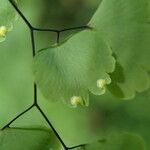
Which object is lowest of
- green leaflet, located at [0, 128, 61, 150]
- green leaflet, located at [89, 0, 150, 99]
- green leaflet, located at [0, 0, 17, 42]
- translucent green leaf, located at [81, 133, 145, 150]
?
translucent green leaf, located at [81, 133, 145, 150]

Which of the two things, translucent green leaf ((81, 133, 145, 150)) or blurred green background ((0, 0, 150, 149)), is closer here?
translucent green leaf ((81, 133, 145, 150))

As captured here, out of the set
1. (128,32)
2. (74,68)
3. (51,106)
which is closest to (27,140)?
(74,68)

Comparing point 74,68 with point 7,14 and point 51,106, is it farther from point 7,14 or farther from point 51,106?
point 51,106

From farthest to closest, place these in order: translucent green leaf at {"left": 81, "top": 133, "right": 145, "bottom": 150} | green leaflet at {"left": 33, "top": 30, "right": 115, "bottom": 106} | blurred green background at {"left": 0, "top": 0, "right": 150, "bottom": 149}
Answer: blurred green background at {"left": 0, "top": 0, "right": 150, "bottom": 149} < translucent green leaf at {"left": 81, "top": 133, "right": 145, "bottom": 150} < green leaflet at {"left": 33, "top": 30, "right": 115, "bottom": 106}

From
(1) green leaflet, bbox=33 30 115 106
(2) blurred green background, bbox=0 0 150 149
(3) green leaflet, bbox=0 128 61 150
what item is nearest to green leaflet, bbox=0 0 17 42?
(1) green leaflet, bbox=33 30 115 106

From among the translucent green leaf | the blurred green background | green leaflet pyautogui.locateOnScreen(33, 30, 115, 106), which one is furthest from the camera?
the blurred green background

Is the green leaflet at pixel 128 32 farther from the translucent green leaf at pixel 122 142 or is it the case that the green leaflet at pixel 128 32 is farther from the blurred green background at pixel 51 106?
the blurred green background at pixel 51 106

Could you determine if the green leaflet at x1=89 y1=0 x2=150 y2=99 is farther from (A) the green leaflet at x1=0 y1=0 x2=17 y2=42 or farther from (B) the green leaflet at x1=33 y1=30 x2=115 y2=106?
(A) the green leaflet at x1=0 y1=0 x2=17 y2=42
